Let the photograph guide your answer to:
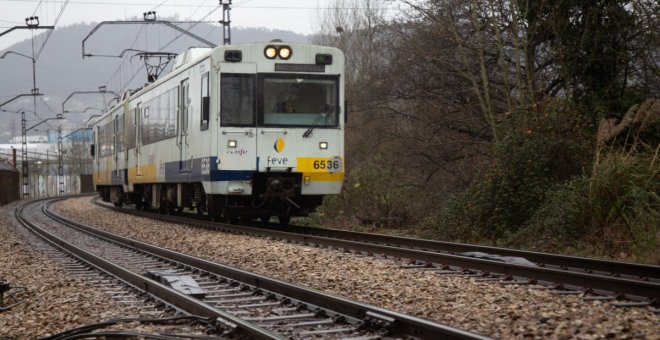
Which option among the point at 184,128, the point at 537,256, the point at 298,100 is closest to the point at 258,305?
the point at 537,256

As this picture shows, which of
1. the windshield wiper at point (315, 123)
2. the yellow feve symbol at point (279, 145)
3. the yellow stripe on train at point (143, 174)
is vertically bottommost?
the yellow stripe on train at point (143, 174)

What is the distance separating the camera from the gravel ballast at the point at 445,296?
574 centimetres

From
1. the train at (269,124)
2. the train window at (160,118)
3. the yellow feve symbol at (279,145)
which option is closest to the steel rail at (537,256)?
the train at (269,124)

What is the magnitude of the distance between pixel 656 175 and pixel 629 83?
15.8 feet

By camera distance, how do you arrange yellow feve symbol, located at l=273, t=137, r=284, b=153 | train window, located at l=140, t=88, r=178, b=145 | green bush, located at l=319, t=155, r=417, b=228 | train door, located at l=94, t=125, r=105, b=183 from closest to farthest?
yellow feve symbol, located at l=273, t=137, r=284, b=153
train window, located at l=140, t=88, r=178, b=145
green bush, located at l=319, t=155, r=417, b=228
train door, located at l=94, t=125, r=105, b=183

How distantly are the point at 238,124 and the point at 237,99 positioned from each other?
18.6 inches

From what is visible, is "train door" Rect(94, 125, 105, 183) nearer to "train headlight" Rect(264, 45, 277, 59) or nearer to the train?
the train

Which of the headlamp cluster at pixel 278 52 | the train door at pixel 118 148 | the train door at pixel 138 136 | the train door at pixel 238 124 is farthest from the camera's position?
the train door at pixel 118 148

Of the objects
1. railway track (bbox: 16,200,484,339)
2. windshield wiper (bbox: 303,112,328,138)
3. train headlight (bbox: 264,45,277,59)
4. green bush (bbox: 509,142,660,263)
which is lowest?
railway track (bbox: 16,200,484,339)

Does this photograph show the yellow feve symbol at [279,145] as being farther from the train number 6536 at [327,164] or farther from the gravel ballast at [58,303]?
the gravel ballast at [58,303]

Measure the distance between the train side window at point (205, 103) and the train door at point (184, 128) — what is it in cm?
132

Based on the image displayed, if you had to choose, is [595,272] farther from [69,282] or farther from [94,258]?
[94,258]

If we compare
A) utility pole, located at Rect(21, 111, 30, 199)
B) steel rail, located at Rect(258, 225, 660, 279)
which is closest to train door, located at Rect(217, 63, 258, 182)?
steel rail, located at Rect(258, 225, 660, 279)

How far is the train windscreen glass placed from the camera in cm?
1517
